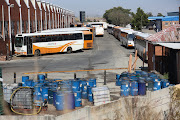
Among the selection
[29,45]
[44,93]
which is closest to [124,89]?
[44,93]

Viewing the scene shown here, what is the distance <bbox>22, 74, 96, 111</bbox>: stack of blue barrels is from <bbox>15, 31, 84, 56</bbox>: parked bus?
22.2m

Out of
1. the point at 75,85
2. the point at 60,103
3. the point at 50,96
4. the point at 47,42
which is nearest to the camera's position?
the point at 60,103

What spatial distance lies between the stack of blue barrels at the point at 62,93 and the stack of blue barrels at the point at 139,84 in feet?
6.87

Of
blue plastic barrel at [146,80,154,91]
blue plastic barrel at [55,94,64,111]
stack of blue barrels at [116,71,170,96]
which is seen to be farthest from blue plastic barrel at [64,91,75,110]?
blue plastic barrel at [146,80,154,91]

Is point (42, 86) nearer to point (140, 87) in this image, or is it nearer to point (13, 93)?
point (13, 93)

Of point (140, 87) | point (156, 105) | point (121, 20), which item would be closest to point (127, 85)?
point (140, 87)

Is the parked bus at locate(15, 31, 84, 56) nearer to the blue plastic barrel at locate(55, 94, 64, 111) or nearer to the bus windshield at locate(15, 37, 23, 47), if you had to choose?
the bus windshield at locate(15, 37, 23, 47)

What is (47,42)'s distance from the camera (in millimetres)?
45500

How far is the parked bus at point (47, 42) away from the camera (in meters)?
43.2

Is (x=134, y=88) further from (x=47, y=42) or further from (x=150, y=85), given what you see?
(x=47, y=42)

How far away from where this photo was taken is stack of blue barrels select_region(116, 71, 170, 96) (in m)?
19.6

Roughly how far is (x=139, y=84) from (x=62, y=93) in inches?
196

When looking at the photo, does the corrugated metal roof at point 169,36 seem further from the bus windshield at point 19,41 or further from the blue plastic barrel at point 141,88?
the bus windshield at point 19,41

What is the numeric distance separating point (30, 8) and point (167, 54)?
3612 centimetres
